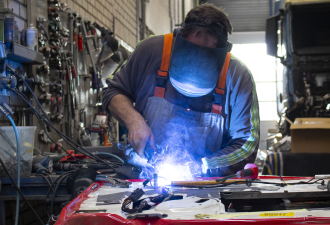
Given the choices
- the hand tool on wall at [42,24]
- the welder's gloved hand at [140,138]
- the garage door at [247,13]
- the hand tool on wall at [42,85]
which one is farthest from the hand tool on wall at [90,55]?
the garage door at [247,13]

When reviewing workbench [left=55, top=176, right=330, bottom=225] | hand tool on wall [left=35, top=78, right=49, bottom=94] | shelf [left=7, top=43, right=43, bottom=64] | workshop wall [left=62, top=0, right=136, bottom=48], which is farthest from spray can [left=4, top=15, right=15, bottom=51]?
workbench [left=55, top=176, right=330, bottom=225]

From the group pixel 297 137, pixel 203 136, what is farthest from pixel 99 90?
pixel 203 136

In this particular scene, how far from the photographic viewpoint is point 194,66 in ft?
5.00

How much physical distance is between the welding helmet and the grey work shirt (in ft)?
0.48

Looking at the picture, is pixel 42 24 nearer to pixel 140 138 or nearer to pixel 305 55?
pixel 140 138

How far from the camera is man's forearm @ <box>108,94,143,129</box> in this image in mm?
1660

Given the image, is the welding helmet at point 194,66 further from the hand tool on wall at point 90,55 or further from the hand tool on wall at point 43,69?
the hand tool on wall at point 90,55

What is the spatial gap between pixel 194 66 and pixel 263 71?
1439 centimetres

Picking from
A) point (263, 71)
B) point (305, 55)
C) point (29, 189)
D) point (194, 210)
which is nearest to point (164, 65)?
point (194, 210)

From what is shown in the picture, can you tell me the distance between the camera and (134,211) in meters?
0.86

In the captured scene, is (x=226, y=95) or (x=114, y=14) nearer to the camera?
(x=226, y=95)

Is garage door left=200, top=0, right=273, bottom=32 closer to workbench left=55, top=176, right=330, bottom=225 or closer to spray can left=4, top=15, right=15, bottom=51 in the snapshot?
spray can left=4, top=15, right=15, bottom=51

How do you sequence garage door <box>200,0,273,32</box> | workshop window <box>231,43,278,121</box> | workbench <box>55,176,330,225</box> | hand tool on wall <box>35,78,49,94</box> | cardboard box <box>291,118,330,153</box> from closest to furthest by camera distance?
workbench <box>55,176,330,225</box> < hand tool on wall <box>35,78,49,94</box> < cardboard box <box>291,118,330,153</box> < garage door <box>200,0,273,32</box> < workshop window <box>231,43,278,121</box>

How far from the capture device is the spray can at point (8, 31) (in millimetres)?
2256
